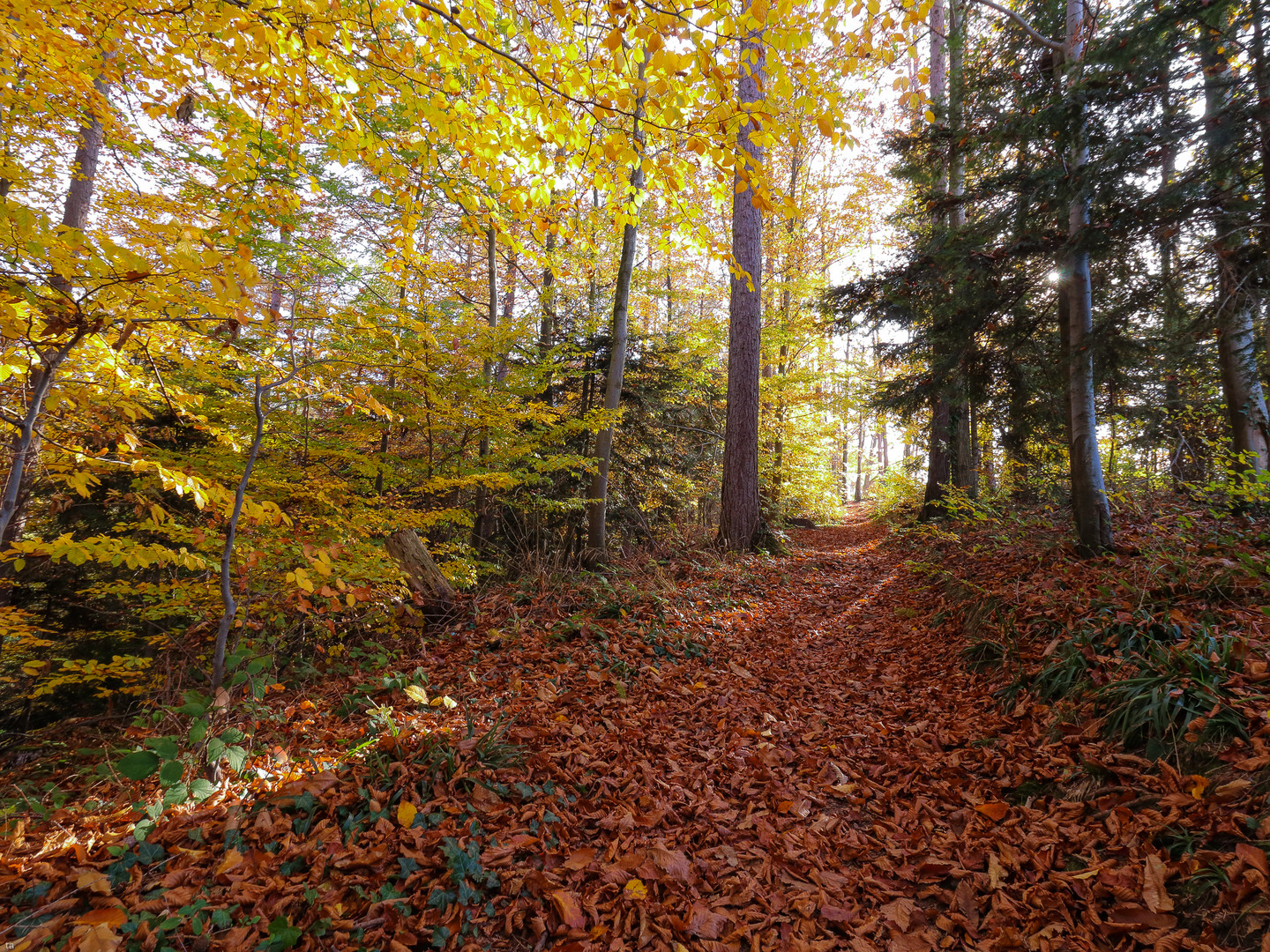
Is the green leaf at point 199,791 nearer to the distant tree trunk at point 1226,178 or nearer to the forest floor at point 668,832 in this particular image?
the forest floor at point 668,832

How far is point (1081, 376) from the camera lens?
5.00 metres

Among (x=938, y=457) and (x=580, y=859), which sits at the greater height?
(x=938, y=457)

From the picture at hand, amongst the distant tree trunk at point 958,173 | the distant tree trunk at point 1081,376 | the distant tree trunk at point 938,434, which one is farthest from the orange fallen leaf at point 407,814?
the distant tree trunk at point 938,434

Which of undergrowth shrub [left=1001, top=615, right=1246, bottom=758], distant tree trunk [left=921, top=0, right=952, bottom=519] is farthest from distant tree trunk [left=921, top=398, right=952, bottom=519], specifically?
undergrowth shrub [left=1001, top=615, right=1246, bottom=758]

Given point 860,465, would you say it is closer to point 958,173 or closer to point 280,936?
point 958,173

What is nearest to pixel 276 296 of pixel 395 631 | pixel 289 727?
pixel 395 631

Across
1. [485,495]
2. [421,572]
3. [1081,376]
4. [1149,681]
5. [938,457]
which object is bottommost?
[1149,681]

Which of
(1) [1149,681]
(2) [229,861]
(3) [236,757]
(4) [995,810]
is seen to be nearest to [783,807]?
(4) [995,810]

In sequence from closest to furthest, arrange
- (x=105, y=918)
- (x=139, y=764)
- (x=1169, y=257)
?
1. (x=105, y=918)
2. (x=139, y=764)
3. (x=1169, y=257)

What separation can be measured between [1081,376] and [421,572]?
6948 millimetres

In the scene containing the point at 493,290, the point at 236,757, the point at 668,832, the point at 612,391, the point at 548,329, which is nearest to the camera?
the point at 236,757

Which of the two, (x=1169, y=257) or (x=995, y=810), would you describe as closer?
(x=995, y=810)

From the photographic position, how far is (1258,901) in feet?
5.64

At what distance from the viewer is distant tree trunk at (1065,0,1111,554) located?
15.7 feet
